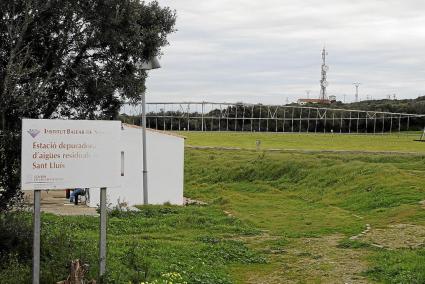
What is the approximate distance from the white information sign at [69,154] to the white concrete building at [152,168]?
14.9 metres

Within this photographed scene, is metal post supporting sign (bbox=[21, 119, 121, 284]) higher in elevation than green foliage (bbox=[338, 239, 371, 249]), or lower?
higher

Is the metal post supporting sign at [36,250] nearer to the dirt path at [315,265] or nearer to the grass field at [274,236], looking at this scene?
the grass field at [274,236]

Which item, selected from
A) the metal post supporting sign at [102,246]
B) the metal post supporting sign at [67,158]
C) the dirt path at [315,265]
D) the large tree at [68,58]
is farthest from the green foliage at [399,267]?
the large tree at [68,58]

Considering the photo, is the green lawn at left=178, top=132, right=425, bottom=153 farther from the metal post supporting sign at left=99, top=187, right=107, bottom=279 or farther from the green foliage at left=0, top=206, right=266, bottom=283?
the metal post supporting sign at left=99, top=187, right=107, bottom=279

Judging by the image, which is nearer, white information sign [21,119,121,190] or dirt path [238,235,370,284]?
white information sign [21,119,121,190]

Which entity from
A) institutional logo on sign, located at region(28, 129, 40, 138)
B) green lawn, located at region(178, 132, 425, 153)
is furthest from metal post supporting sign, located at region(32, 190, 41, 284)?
green lawn, located at region(178, 132, 425, 153)

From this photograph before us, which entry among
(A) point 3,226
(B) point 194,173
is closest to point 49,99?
(A) point 3,226

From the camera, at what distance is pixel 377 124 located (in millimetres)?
66500

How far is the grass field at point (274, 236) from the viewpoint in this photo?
30.9 feet

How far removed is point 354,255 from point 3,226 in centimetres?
655

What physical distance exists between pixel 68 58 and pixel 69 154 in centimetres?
217

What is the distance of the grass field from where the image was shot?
30.9 ft

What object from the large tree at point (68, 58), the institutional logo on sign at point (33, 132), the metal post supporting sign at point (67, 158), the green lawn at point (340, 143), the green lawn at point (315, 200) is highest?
the large tree at point (68, 58)

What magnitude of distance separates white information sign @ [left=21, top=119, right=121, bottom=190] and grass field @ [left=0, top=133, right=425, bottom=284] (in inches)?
54.5
